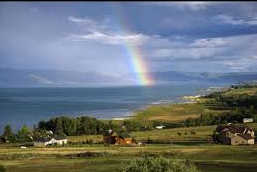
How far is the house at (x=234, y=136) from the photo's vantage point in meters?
73.9

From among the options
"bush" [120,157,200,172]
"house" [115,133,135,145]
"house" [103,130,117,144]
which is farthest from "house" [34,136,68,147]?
"bush" [120,157,200,172]

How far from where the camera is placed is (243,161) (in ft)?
168

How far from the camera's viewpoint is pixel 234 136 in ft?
243

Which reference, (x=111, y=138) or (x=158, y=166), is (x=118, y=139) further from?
(x=158, y=166)

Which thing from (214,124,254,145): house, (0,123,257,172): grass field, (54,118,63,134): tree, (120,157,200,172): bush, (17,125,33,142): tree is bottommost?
(0,123,257,172): grass field

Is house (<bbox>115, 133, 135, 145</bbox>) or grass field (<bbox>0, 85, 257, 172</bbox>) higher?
house (<bbox>115, 133, 135, 145</bbox>)

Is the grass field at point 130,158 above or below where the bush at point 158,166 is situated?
below

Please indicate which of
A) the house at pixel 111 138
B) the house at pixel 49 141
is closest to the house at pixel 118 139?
the house at pixel 111 138

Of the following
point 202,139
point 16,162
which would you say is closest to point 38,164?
point 16,162

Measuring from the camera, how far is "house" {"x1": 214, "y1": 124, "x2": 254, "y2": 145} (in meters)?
73.9

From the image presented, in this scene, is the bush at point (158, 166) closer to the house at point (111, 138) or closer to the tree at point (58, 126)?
the house at point (111, 138)

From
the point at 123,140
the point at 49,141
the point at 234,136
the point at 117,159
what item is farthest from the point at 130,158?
the point at 49,141

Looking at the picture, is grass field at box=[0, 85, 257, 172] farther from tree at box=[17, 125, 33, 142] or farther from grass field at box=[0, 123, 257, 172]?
tree at box=[17, 125, 33, 142]

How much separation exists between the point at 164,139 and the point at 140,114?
63622 millimetres
